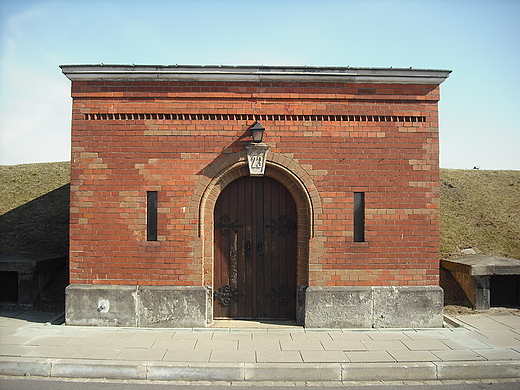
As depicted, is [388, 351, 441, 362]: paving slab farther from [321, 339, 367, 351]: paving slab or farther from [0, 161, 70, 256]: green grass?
[0, 161, 70, 256]: green grass

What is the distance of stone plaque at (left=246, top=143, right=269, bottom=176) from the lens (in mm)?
7059

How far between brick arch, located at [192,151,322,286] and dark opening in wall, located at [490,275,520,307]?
4.35 meters

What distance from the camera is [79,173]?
282 inches

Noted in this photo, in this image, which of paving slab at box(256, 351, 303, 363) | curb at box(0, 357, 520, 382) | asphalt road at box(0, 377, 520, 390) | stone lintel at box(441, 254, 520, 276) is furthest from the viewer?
stone lintel at box(441, 254, 520, 276)

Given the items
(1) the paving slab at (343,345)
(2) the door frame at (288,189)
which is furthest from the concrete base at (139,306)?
(1) the paving slab at (343,345)

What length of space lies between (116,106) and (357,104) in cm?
443

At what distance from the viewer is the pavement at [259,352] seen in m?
5.26

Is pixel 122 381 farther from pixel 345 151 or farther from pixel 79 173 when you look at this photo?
pixel 345 151

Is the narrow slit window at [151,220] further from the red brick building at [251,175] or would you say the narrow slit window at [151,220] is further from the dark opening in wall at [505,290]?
the dark opening in wall at [505,290]

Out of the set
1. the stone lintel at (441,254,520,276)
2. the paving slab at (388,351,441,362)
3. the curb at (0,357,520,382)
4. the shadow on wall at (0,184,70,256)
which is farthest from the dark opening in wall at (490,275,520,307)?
the shadow on wall at (0,184,70,256)

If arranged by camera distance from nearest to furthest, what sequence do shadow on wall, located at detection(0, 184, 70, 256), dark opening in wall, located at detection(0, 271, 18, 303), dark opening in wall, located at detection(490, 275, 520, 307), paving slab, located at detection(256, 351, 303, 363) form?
paving slab, located at detection(256, 351, 303, 363) < dark opening in wall, located at detection(490, 275, 520, 307) < dark opening in wall, located at detection(0, 271, 18, 303) < shadow on wall, located at detection(0, 184, 70, 256)


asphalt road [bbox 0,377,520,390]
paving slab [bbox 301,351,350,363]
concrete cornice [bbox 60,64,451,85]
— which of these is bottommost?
asphalt road [bbox 0,377,520,390]

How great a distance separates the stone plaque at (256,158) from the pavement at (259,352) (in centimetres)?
282

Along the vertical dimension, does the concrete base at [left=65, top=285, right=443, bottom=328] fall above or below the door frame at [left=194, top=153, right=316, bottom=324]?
below
